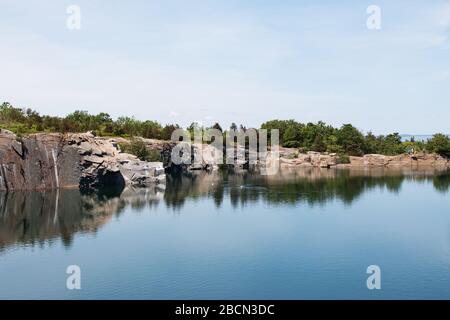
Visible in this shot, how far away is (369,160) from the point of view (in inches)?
3359

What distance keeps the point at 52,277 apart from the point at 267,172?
169 ft

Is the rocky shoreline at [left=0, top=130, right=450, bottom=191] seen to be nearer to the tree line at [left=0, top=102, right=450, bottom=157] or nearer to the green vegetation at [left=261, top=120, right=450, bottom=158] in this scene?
the tree line at [left=0, top=102, right=450, bottom=157]

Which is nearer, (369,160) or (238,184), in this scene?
(238,184)

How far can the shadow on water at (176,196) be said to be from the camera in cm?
3500

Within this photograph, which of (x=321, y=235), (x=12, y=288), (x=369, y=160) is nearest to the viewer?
(x=12, y=288)

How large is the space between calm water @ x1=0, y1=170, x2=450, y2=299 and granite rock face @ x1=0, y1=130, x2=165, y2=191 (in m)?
2.98

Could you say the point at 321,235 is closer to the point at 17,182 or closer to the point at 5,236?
the point at 5,236

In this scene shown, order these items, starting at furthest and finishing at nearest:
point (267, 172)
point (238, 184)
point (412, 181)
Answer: point (267, 172) < point (412, 181) < point (238, 184)

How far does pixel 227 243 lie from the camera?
1171 inches

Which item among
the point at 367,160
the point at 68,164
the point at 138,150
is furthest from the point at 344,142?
the point at 68,164

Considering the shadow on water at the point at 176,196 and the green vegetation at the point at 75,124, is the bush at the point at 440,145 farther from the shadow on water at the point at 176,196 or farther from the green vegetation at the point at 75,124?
the green vegetation at the point at 75,124

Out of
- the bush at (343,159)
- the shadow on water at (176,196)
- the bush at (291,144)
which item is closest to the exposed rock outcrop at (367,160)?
the bush at (343,159)

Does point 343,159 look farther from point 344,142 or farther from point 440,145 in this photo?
point 440,145
